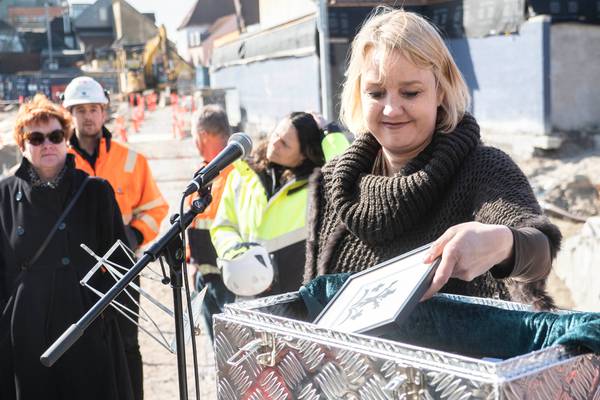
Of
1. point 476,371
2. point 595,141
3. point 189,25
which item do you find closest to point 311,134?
point 476,371

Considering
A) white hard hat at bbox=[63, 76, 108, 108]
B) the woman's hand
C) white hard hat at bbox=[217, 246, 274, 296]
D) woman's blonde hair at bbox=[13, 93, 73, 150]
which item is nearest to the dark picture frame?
the woman's hand

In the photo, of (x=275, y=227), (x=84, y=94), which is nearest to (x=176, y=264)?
(x=275, y=227)

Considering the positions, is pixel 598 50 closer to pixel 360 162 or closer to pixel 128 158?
pixel 128 158

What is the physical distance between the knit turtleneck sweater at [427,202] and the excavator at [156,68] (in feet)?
137

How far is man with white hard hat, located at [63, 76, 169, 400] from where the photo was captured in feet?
16.7

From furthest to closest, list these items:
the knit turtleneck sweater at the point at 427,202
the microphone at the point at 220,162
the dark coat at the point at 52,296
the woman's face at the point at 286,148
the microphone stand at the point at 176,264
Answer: the woman's face at the point at 286,148, the dark coat at the point at 52,296, the microphone at the point at 220,162, the microphone stand at the point at 176,264, the knit turtleneck sweater at the point at 427,202

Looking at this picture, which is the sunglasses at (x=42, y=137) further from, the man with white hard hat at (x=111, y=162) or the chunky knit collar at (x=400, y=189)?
the chunky knit collar at (x=400, y=189)

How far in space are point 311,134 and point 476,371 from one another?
Answer: 318cm

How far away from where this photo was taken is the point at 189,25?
227ft

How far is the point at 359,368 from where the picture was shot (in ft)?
4.57

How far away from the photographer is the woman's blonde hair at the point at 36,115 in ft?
13.3

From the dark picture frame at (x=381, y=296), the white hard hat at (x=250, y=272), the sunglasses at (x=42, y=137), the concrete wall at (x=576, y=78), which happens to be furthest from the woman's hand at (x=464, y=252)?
the concrete wall at (x=576, y=78)

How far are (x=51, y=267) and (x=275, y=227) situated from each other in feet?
3.56

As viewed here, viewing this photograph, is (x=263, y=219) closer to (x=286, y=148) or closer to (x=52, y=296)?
(x=286, y=148)
